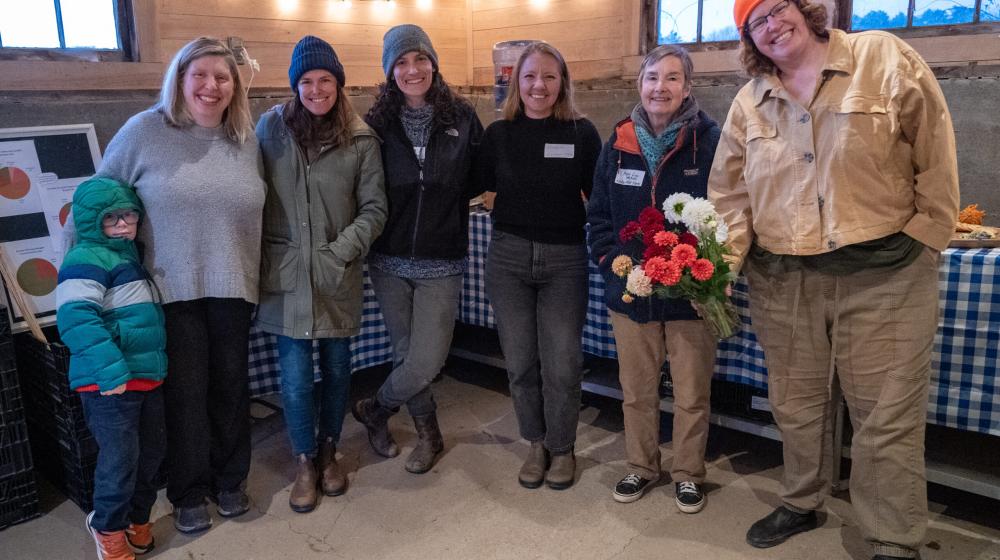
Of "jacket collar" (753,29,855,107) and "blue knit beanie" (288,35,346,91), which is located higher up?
"blue knit beanie" (288,35,346,91)

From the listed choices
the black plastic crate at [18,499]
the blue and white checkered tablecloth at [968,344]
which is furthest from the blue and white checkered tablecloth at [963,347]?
the black plastic crate at [18,499]

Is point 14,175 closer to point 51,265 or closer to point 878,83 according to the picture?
point 51,265

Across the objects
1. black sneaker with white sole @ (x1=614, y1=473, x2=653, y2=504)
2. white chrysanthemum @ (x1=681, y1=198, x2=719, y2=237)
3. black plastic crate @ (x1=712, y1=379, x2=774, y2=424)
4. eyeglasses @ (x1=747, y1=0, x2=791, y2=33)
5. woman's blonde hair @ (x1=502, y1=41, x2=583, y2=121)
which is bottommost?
black sneaker with white sole @ (x1=614, y1=473, x2=653, y2=504)

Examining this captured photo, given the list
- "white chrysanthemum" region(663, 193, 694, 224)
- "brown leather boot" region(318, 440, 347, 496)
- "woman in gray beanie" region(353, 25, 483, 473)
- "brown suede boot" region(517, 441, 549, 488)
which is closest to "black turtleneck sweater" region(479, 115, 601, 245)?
"woman in gray beanie" region(353, 25, 483, 473)

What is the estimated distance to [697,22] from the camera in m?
3.96

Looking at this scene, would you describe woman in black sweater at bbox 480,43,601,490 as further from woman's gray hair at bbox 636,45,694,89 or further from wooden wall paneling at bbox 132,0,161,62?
wooden wall paneling at bbox 132,0,161,62

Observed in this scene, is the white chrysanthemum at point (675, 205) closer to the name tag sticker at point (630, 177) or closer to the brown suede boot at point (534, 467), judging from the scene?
the name tag sticker at point (630, 177)

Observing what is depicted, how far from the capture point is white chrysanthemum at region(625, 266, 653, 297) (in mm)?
2357

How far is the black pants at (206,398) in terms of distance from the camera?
2611mm

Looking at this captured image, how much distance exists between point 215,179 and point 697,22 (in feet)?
8.55

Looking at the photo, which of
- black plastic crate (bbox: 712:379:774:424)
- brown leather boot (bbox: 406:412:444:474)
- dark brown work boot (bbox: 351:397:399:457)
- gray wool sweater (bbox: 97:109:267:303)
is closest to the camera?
gray wool sweater (bbox: 97:109:267:303)

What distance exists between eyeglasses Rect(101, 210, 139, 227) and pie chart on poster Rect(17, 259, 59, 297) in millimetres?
813

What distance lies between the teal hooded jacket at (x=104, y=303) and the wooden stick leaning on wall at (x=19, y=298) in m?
0.57

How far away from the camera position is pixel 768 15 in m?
2.18
